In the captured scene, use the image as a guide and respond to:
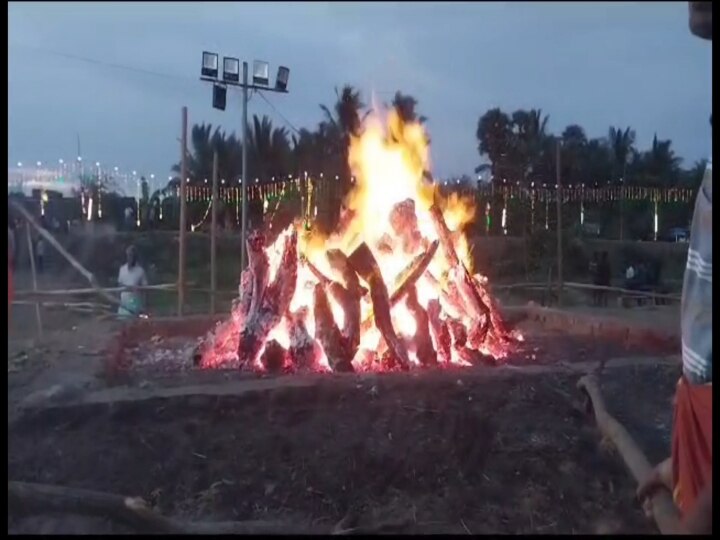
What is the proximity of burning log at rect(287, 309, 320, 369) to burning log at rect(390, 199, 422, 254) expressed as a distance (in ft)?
3.67

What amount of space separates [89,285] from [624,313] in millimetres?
4703

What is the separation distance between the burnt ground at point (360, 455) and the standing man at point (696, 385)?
1648mm

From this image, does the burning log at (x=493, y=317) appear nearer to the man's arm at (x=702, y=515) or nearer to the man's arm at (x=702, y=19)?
the man's arm at (x=702, y=19)

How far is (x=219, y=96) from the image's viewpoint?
5.55 m

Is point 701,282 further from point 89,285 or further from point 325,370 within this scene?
point 89,285

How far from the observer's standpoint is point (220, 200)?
7.88m

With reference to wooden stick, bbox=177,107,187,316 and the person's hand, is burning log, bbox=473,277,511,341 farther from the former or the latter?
the person's hand

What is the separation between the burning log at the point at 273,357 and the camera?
5.65 m

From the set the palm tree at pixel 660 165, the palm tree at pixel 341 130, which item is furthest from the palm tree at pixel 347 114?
the palm tree at pixel 660 165

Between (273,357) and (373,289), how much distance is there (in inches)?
31.3

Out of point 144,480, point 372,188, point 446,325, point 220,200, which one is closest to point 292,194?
point 220,200

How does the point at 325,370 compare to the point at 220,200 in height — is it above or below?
below

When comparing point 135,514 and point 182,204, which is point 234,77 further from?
point 135,514

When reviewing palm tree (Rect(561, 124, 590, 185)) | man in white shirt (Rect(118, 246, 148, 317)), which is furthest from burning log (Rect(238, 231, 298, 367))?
palm tree (Rect(561, 124, 590, 185))
